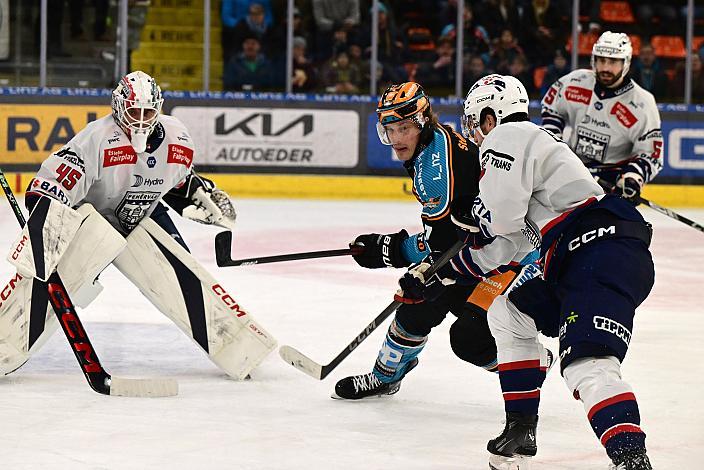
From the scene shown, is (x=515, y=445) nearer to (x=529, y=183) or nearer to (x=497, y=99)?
(x=529, y=183)

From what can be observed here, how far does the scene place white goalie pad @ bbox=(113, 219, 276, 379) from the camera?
3.86 m

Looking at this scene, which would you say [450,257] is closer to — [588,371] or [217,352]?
[588,371]

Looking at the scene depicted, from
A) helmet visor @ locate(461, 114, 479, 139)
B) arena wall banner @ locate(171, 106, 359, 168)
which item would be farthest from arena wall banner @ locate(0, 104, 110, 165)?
helmet visor @ locate(461, 114, 479, 139)

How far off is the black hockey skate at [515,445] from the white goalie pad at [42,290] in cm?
143

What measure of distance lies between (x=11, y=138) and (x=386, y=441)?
6622mm

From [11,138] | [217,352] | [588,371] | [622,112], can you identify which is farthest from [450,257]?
[11,138]

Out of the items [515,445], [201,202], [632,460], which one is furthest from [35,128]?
[632,460]

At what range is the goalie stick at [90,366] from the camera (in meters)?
3.54

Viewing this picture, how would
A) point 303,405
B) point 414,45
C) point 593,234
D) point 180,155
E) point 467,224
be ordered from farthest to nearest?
point 414,45 < point 180,155 < point 303,405 < point 467,224 < point 593,234

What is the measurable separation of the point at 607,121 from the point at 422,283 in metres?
2.84

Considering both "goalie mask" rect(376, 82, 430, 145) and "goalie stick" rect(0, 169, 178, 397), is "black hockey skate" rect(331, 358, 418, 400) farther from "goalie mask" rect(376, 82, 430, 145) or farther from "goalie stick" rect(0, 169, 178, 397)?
"goalie mask" rect(376, 82, 430, 145)

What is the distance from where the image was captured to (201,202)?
4.18 metres

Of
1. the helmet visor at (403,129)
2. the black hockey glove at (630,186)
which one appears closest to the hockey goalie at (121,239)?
the helmet visor at (403,129)

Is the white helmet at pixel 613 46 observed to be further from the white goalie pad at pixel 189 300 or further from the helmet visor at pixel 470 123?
the helmet visor at pixel 470 123
